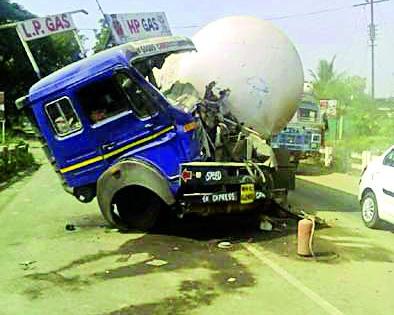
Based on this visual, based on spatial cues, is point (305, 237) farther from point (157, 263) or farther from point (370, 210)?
point (370, 210)

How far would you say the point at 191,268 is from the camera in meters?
7.65

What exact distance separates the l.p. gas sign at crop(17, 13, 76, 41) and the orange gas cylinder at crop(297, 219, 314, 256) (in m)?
15.2

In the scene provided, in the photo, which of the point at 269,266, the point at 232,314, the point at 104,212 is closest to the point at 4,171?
the point at 104,212

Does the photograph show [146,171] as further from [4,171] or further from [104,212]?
[4,171]

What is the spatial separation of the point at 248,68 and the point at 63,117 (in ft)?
10.5

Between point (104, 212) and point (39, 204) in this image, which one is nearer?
point (104, 212)

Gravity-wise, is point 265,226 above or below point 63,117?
below

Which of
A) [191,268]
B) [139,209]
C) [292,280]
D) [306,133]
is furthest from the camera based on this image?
[306,133]

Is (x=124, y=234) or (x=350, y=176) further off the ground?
(x=124, y=234)

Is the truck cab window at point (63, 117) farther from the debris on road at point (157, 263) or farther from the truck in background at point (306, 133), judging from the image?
the truck in background at point (306, 133)

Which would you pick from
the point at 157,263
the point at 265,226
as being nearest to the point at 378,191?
the point at 265,226

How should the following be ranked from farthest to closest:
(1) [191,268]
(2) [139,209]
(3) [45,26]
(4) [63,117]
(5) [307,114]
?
(5) [307,114], (3) [45,26], (2) [139,209], (4) [63,117], (1) [191,268]

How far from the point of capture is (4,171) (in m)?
19.4

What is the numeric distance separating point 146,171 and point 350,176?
12740 mm
